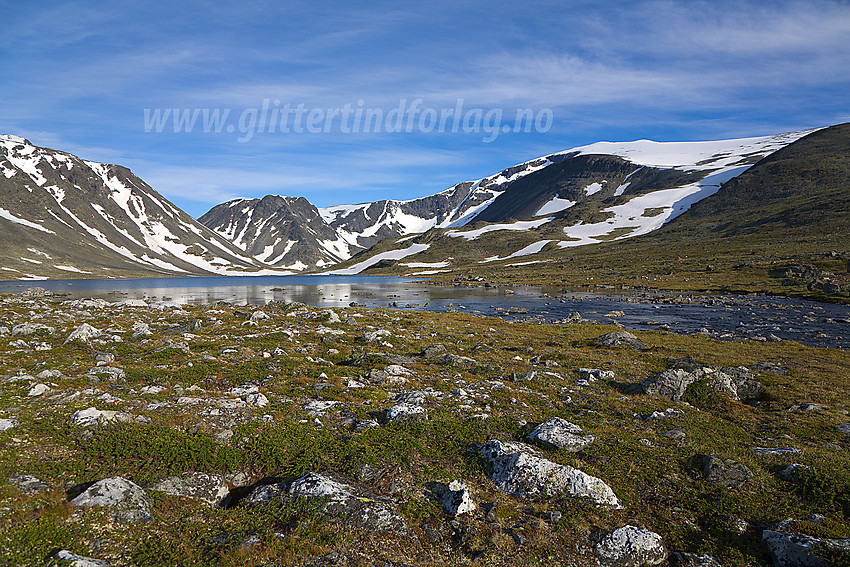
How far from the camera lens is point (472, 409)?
17.0m

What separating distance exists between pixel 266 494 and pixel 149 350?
1735 centimetres

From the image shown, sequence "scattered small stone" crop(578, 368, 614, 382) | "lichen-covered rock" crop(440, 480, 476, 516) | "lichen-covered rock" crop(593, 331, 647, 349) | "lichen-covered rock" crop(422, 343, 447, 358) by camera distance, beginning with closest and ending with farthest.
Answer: "lichen-covered rock" crop(440, 480, 476, 516)
"scattered small stone" crop(578, 368, 614, 382)
"lichen-covered rock" crop(422, 343, 447, 358)
"lichen-covered rock" crop(593, 331, 647, 349)

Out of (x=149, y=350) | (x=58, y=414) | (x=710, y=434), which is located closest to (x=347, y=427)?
(x=58, y=414)

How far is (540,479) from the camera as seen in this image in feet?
38.1

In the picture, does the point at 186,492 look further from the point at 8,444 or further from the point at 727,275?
the point at 727,275

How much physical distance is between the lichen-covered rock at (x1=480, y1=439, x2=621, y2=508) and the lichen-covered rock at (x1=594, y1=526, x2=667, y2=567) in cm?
116

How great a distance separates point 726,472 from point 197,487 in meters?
14.8

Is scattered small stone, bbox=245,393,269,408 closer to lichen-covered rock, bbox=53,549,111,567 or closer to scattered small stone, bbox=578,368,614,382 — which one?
lichen-covered rock, bbox=53,549,111,567

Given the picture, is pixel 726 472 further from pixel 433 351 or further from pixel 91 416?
pixel 91 416

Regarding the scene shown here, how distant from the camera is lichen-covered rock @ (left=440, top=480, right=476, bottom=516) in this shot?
10429mm

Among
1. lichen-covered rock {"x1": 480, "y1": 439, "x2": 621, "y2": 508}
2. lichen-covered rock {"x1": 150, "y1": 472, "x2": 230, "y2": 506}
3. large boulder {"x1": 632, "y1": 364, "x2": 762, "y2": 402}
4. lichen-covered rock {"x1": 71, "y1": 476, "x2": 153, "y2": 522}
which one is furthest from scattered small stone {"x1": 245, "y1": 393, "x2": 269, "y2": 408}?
large boulder {"x1": 632, "y1": 364, "x2": 762, "y2": 402}

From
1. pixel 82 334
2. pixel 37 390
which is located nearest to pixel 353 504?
pixel 37 390

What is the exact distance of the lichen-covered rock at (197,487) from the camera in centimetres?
1029

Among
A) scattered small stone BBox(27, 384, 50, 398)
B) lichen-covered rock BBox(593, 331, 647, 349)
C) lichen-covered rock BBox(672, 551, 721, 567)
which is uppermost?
scattered small stone BBox(27, 384, 50, 398)
